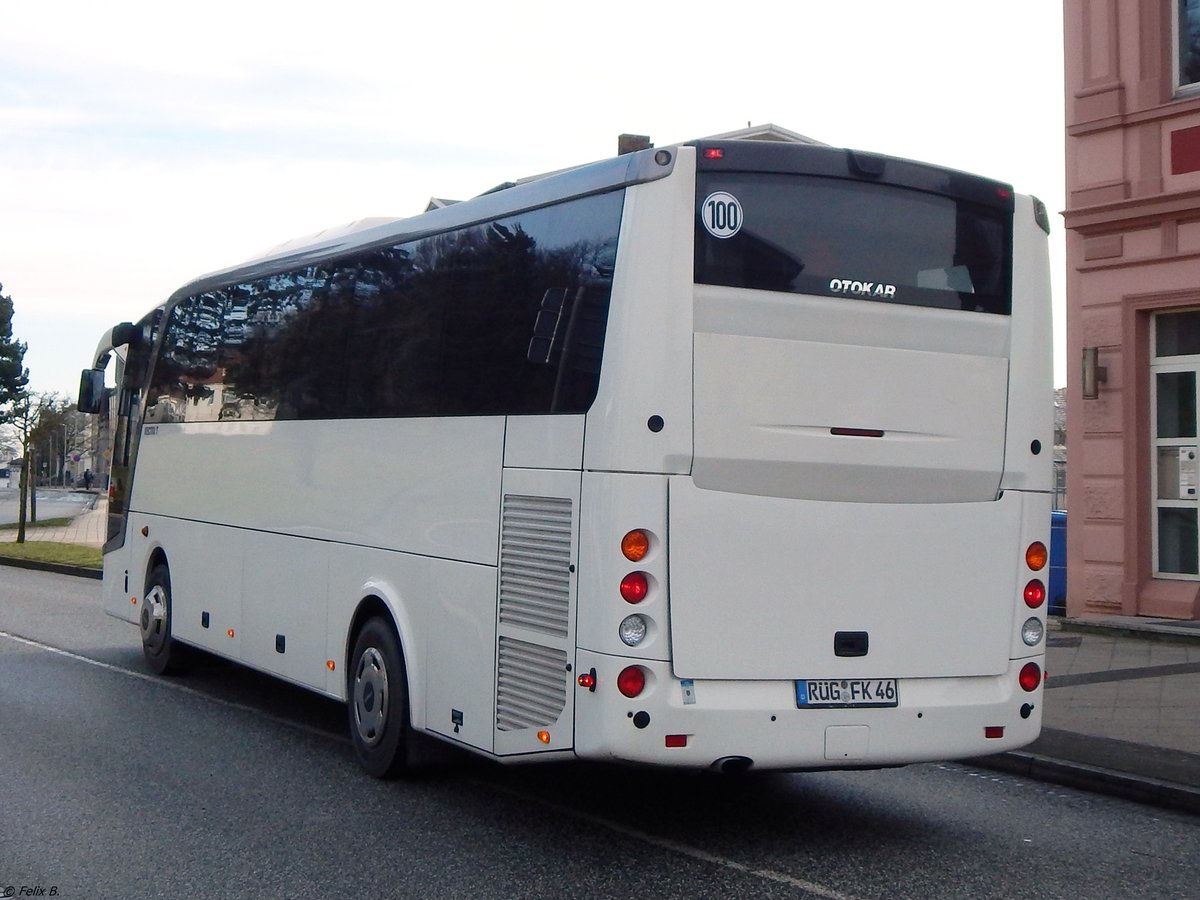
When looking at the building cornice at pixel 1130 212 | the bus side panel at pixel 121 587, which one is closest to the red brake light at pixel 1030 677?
the bus side panel at pixel 121 587

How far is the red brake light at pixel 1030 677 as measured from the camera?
7.01 meters

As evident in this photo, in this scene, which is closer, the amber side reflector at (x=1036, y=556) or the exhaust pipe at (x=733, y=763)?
the exhaust pipe at (x=733, y=763)

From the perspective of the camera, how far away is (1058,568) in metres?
18.9

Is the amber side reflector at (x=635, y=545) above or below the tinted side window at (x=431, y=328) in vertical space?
below

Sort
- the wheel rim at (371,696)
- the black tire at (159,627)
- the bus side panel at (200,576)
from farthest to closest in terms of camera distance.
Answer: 1. the black tire at (159,627)
2. the bus side panel at (200,576)
3. the wheel rim at (371,696)

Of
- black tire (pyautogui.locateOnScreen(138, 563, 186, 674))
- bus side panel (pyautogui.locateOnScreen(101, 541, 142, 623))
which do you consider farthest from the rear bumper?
bus side panel (pyautogui.locateOnScreen(101, 541, 142, 623))

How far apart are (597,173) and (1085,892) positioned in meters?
3.63

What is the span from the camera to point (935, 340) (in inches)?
271

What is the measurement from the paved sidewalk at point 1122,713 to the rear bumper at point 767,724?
1.60 m

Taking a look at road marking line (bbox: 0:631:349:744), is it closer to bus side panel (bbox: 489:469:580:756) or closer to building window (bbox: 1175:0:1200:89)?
bus side panel (bbox: 489:469:580:756)

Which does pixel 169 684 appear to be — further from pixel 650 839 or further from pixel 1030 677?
pixel 1030 677

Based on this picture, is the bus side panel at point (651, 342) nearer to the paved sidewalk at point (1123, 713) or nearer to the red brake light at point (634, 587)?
the red brake light at point (634, 587)

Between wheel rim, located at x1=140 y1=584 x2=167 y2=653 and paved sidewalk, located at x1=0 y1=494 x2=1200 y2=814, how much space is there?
6568mm

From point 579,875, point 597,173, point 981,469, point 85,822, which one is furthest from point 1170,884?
point 85,822
